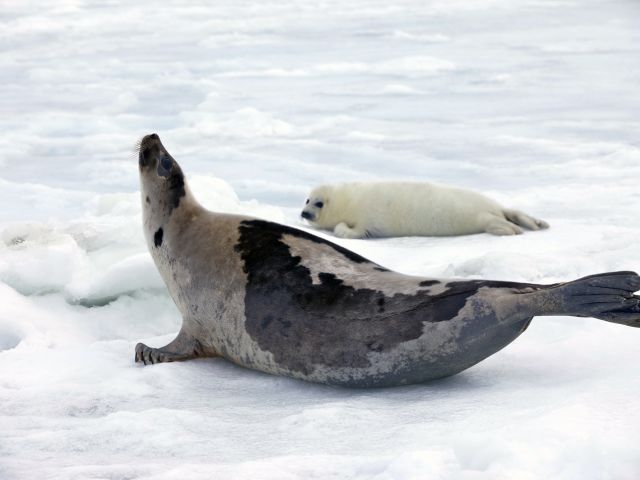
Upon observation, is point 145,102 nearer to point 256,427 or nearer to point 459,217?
point 459,217

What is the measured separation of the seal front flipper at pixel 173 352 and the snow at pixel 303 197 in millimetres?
78

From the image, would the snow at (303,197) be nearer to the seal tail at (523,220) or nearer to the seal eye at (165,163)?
the seal tail at (523,220)

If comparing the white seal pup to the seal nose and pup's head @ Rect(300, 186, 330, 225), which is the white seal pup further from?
the seal nose

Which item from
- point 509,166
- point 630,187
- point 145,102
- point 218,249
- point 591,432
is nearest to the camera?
point 591,432

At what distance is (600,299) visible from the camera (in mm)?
2506

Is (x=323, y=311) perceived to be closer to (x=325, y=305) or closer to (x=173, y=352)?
(x=325, y=305)

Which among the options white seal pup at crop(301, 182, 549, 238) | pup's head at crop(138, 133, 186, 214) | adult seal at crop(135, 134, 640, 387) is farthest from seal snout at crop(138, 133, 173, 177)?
white seal pup at crop(301, 182, 549, 238)

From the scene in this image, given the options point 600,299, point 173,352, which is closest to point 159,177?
point 173,352

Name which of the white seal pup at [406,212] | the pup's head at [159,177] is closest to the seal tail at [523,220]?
the white seal pup at [406,212]

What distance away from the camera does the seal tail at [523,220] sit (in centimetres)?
538

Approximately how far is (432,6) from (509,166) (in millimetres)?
12317

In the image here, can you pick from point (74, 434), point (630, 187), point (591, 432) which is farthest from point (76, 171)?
point (591, 432)

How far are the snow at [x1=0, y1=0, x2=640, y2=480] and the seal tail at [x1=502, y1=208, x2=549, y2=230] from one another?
0.32ft

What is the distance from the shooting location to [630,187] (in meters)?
6.09
